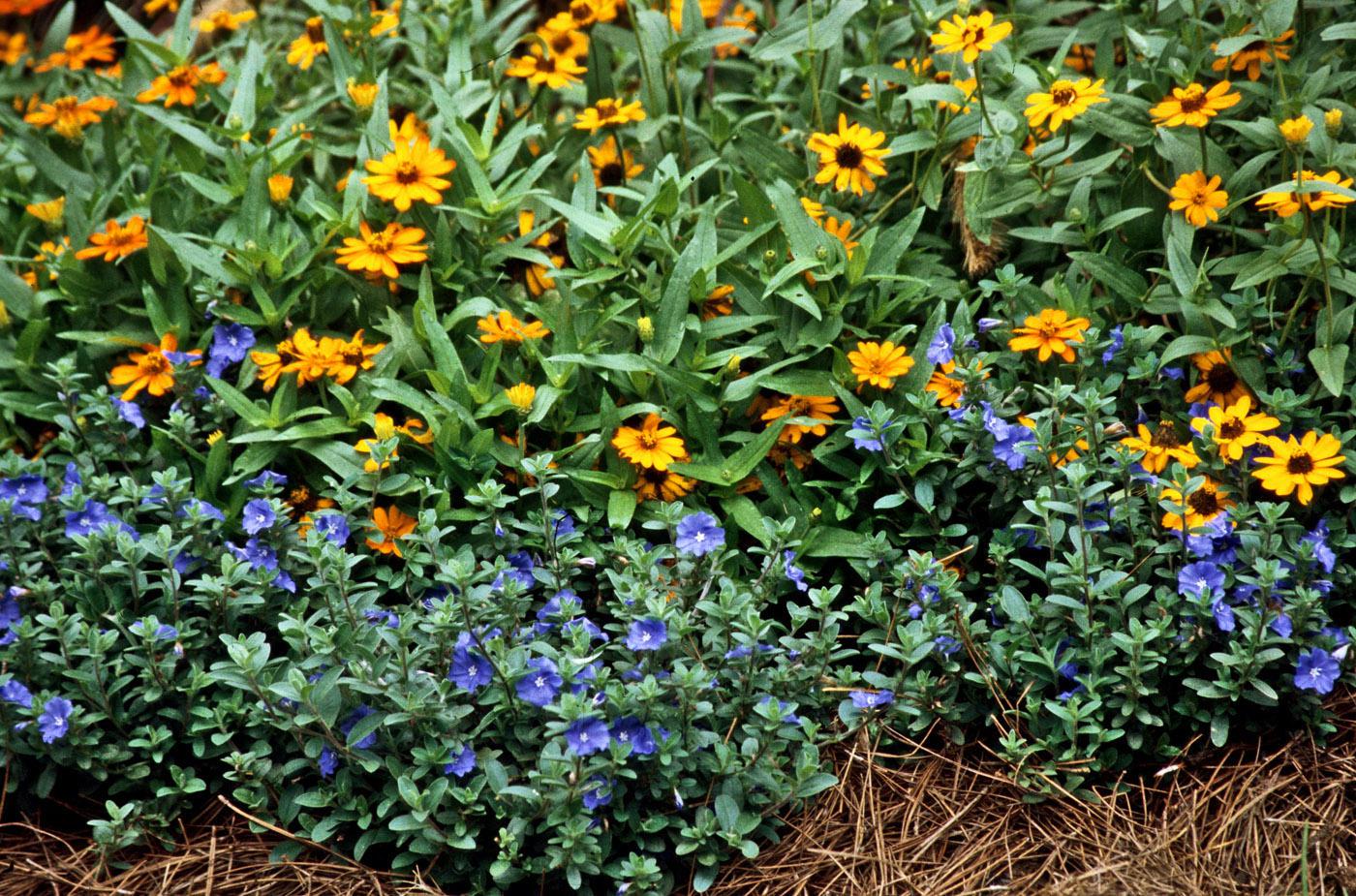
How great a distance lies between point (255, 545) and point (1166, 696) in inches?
68.6

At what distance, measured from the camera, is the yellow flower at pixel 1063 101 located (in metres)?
2.58

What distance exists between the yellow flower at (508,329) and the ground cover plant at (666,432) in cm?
1

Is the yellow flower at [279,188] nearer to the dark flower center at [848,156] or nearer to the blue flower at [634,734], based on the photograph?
the dark flower center at [848,156]

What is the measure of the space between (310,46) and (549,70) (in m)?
0.66

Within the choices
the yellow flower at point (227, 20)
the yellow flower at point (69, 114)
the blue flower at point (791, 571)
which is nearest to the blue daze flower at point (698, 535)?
the blue flower at point (791, 571)

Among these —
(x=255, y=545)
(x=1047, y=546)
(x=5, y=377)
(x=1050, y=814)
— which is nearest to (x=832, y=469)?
(x=1047, y=546)

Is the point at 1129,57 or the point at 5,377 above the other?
the point at 1129,57

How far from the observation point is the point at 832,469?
264 centimetres

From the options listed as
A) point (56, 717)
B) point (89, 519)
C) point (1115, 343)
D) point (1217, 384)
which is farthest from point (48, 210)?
point (1217, 384)

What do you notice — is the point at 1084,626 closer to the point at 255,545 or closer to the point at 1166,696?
the point at 1166,696

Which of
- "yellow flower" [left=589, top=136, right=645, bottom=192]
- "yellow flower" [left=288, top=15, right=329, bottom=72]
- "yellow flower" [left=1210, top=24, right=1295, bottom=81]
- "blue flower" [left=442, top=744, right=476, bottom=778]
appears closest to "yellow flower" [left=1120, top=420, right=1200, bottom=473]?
"yellow flower" [left=1210, top=24, right=1295, bottom=81]

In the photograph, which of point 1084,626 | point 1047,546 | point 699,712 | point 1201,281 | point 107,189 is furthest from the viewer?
point 107,189

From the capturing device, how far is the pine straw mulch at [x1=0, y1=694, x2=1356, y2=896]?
208 cm

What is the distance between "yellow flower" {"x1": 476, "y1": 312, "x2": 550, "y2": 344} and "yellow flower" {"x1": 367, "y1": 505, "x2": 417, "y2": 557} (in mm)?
426
